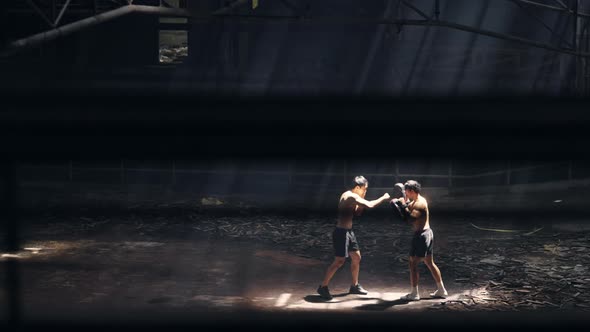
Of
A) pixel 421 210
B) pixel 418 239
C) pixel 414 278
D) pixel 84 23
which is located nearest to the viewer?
pixel 421 210

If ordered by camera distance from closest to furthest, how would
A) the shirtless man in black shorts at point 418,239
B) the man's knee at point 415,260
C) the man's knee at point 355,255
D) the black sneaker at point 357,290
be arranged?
the shirtless man in black shorts at point 418,239 < the man's knee at point 415,260 < the man's knee at point 355,255 < the black sneaker at point 357,290

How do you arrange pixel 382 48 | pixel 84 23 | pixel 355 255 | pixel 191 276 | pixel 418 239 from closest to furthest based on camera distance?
1. pixel 418 239
2. pixel 355 255
3. pixel 84 23
4. pixel 191 276
5. pixel 382 48

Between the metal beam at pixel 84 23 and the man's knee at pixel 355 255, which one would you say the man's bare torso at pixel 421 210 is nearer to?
the man's knee at pixel 355 255

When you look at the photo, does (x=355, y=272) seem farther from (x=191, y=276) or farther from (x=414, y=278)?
(x=191, y=276)

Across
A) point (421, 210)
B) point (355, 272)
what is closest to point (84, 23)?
point (355, 272)

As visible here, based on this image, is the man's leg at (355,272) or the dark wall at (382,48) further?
the dark wall at (382,48)

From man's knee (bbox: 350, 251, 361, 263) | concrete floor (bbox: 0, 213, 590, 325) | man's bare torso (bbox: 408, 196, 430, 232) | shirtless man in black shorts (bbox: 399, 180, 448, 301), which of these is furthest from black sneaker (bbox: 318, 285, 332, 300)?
man's bare torso (bbox: 408, 196, 430, 232)

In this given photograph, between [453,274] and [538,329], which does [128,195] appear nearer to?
[453,274]

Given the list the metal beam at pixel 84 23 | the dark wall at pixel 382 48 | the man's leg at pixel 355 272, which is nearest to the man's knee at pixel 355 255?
the man's leg at pixel 355 272

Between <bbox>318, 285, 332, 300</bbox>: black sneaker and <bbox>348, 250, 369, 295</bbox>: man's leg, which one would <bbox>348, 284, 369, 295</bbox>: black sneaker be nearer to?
<bbox>348, 250, 369, 295</bbox>: man's leg

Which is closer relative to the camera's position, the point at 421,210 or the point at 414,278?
the point at 421,210

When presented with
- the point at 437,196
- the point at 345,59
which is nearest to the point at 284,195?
the point at 437,196

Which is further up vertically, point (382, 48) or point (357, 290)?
A: point (382, 48)

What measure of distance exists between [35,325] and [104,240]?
1325 cm
